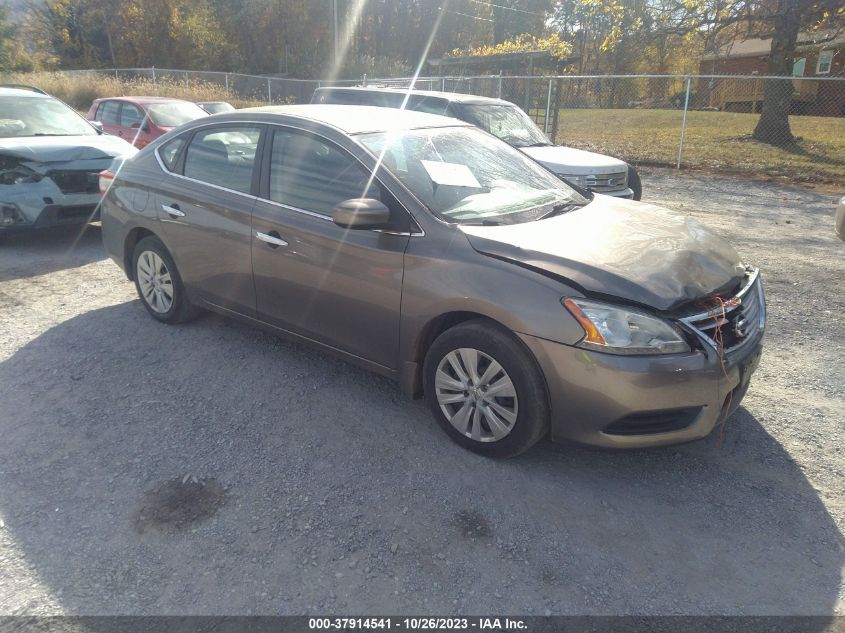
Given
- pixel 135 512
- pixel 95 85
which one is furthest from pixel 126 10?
pixel 135 512

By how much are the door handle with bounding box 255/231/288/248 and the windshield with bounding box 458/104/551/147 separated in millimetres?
5908

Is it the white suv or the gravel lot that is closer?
the gravel lot

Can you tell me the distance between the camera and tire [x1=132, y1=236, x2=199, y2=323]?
4953 mm

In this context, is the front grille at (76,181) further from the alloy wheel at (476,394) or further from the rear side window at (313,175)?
the alloy wheel at (476,394)

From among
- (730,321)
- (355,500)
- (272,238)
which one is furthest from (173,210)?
(730,321)

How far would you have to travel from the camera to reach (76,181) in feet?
24.0

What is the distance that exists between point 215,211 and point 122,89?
28.5 meters

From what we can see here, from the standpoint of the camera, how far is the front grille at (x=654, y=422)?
9.91ft

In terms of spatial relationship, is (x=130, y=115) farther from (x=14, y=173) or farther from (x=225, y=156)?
(x=225, y=156)

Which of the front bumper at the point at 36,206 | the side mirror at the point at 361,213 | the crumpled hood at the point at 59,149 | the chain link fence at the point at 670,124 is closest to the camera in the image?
the side mirror at the point at 361,213

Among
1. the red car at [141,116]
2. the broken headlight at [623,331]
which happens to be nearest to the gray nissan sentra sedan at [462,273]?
the broken headlight at [623,331]

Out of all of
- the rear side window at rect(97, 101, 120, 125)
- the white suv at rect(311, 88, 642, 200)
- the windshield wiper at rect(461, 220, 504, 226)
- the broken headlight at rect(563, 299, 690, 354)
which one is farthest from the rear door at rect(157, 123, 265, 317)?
the rear side window at rect(97, 101, 120, 125)

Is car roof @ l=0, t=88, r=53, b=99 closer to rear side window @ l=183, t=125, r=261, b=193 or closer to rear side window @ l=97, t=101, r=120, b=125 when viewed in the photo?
rear side window @ l=97, t=101, r=120, b=125

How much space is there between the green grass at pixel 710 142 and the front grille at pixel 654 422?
13130 mm
